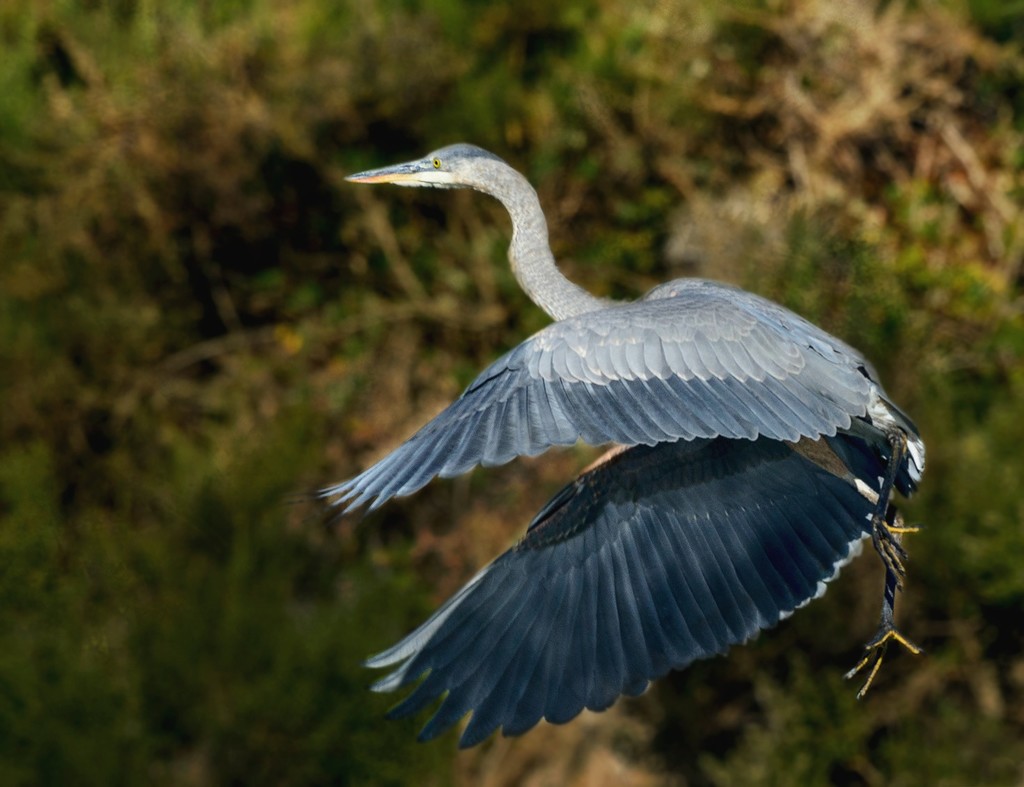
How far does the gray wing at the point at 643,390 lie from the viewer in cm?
368

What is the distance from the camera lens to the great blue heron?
3877mm

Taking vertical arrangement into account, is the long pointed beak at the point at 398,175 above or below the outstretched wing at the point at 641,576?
above

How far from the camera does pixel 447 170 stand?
16.7ft

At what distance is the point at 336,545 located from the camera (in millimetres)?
8227

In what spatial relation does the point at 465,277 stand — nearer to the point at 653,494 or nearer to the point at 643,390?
the point at 653,494

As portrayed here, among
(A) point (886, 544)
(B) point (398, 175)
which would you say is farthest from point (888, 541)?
(B) point (398, 175)

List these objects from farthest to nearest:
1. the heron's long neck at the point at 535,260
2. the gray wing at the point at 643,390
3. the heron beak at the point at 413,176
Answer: the heron beak at the point at 413,176
the heron's long neck at the point at 535,260
the gray wing at the point at 643,390

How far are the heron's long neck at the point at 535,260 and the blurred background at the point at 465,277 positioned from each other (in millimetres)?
2841

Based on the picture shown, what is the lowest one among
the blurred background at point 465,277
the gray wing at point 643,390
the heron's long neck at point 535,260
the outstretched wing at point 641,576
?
the blurred background at point 465,277

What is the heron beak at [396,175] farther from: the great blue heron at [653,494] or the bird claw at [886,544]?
the bird claw at [886,544]

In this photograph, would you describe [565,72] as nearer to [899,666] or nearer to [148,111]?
[148,111]

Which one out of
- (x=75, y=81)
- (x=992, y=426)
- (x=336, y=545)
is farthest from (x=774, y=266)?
(x=75, y=81)

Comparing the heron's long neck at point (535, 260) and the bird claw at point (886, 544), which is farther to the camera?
the heron's long neck at point (535, 260)

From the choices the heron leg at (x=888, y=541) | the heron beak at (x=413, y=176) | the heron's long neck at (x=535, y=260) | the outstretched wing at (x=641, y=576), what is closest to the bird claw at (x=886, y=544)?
the heron leg at (x=888, y=541)
